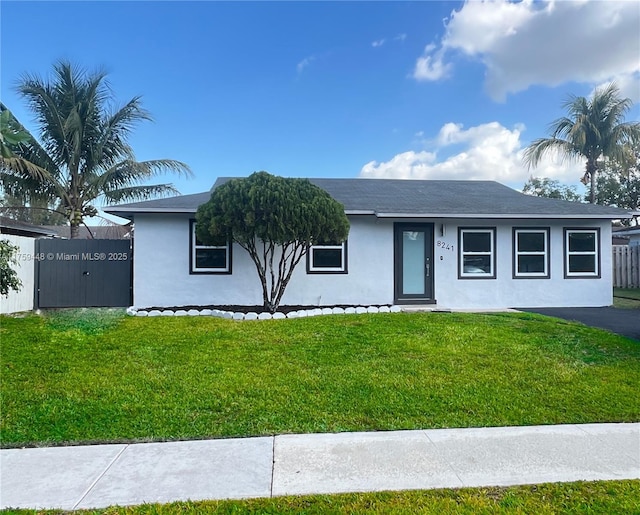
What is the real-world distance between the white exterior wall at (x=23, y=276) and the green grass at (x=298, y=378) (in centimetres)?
251

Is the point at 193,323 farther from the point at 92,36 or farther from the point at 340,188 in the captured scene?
the point at 92,36

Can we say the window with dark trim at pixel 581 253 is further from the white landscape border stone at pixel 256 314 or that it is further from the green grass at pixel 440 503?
the green grass at pixel 440 503

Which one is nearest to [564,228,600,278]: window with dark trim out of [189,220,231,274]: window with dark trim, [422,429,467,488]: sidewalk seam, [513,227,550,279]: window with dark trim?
[513,227,550,279]: window with dark trim

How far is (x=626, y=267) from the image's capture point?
51.9 feet

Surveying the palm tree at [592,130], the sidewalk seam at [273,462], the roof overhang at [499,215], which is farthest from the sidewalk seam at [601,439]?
the palm tree at [592,130]

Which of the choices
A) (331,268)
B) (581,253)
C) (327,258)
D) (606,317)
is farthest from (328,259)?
(581,253)

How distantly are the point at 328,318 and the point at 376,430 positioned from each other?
4816 mm

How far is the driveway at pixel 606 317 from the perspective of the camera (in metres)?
8.05

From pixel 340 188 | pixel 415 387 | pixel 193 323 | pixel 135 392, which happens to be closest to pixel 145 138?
pixel 340 188

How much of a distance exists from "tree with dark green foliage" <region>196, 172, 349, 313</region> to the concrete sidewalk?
5.38m

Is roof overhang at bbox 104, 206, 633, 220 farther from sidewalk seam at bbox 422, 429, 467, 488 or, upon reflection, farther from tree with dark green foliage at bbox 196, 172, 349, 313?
sidewalk seam at bbox 422, 429, 467, 488

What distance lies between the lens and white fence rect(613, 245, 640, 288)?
15.6m

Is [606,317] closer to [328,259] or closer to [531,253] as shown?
[531,253]

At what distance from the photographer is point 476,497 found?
2779 millimetres
